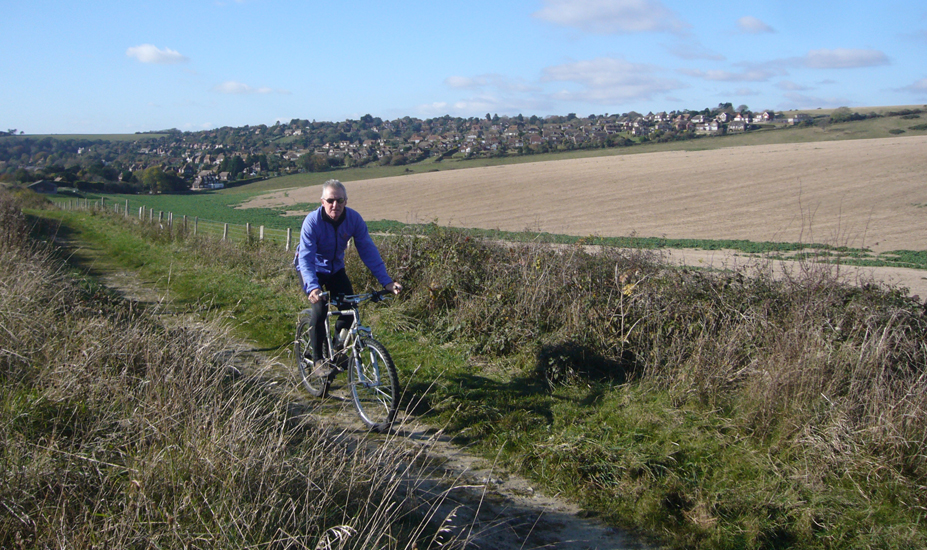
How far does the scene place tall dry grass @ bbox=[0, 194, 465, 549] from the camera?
248cm

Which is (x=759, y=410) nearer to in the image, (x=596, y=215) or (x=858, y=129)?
(x=596, y=215)

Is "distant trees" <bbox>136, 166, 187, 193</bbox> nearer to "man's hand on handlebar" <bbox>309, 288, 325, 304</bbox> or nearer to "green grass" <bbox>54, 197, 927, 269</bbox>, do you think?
"green grass" <bbox>54, 197, 927, 269</bbox>

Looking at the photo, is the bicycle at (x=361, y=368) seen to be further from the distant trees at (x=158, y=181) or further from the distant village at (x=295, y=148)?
the distant trees at (x=158, y=181)

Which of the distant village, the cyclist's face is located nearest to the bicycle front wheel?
the cyclist's face

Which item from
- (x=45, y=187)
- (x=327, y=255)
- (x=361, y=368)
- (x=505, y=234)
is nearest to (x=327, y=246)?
(x=327, y=255)

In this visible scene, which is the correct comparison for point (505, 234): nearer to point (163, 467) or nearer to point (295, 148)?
point (163, 467)

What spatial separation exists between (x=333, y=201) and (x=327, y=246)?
456mm

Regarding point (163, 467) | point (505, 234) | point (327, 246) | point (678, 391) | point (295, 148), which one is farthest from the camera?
point (295, 148)

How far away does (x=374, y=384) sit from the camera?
15.9 feet

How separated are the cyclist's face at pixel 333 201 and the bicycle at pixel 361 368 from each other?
68 cm

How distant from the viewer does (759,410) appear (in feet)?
14.3

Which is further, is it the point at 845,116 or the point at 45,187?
the point at 845,116

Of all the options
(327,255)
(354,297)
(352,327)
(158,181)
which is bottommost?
(352,327)

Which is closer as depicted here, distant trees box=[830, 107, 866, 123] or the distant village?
the distant village
